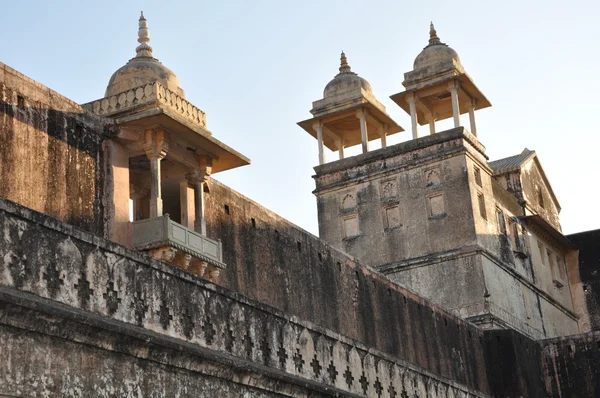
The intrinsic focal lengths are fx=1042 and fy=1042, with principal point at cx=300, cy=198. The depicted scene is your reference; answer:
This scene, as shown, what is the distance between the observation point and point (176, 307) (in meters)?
7.79

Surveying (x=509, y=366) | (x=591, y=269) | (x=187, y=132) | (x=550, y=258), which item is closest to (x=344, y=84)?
(x=550, y=258)

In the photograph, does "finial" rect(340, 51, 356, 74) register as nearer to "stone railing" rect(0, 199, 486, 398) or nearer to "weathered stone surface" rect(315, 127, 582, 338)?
"weathered stone surface" rect(315, 127, 582, 338)

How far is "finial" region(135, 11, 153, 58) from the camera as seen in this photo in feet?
39.9

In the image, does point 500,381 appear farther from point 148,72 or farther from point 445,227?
point 148,72

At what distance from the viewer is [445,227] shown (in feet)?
67.1

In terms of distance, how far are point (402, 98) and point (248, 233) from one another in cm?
979

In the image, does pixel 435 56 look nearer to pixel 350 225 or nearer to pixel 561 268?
pixel 350 225

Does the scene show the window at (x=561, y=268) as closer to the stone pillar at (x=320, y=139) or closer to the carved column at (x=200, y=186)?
the stone pillar at (x=320, y=139)

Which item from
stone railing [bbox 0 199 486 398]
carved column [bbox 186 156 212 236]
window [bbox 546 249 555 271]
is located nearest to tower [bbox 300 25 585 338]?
window [bbox 546 249 555 271]

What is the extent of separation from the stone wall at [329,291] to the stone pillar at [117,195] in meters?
1.48

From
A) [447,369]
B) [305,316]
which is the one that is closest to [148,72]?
[305,316]

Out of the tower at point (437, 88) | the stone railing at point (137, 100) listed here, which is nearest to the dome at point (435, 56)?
the tower at point (437, 88)

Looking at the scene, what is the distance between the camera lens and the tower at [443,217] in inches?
787

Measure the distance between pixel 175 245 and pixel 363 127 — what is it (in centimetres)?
1139
